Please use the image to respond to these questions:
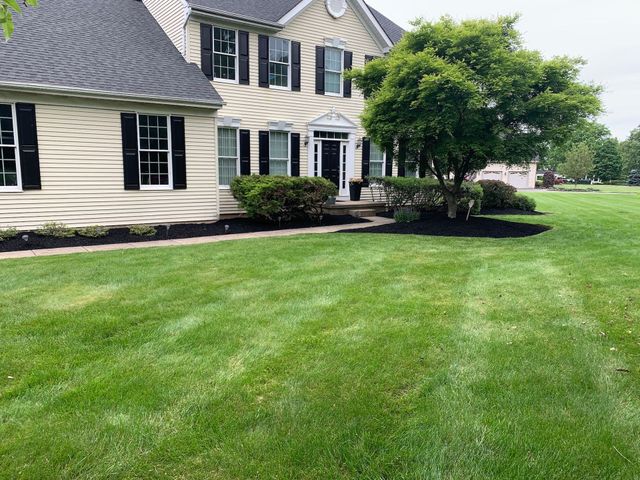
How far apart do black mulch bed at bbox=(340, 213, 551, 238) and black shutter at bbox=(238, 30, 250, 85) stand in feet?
19.0

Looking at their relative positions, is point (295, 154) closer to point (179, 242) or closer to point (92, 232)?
point (179, 242)

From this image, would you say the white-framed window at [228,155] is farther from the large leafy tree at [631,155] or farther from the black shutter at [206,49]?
the large leafy tree at [631,155]

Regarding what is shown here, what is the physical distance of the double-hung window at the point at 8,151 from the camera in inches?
365

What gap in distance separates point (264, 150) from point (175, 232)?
4.51m

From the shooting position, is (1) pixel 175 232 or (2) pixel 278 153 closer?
(1) pixel 175 232

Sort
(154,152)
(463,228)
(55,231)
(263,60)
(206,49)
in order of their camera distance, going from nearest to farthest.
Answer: (55,231)
(463,228)
(154,152)
(206,49)
(263,60)

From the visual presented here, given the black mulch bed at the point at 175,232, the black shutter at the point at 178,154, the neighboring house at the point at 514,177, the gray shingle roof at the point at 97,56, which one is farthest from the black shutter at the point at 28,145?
the neighboring house at the point at 514,177

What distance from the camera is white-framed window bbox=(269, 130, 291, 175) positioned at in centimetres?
1400

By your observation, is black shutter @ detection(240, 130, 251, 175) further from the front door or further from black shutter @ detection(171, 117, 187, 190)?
the front door

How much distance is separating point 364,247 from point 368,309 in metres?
3.78

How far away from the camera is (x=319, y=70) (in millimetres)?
14516

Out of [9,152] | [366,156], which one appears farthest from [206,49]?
[366,156]

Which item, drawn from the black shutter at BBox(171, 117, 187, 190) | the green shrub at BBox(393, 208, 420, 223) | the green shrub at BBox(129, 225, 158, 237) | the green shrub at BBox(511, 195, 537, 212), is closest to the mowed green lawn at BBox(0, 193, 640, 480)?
the green shrub at BBox(129, 225, 158, 237)

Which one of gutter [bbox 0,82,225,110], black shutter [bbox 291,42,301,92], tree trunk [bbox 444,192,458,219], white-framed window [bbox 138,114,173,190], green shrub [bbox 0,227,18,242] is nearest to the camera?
green shrub [bbox 0,227,18,242]
